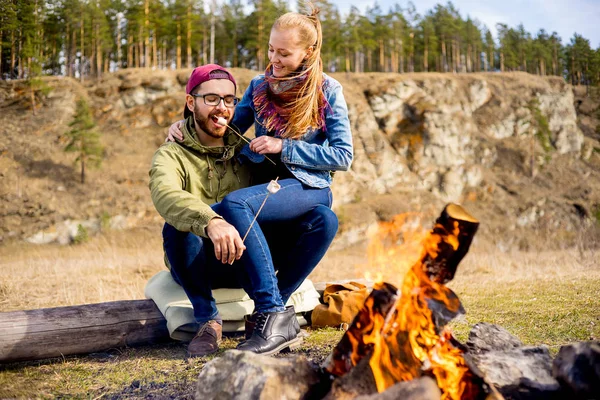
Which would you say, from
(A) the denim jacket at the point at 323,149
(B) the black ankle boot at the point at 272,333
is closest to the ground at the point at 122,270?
(B) the black ankle boot at the point at 272,333

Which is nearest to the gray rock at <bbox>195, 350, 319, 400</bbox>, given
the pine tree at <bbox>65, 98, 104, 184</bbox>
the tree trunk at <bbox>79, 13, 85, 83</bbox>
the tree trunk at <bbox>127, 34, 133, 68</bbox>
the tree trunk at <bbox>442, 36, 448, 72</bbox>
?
the pine tree at <bbox>65, 98, 104, 184</bbox>

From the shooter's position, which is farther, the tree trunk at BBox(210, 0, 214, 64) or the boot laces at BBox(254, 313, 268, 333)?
the tree trunk at BBox(210, 0, 214, 64)

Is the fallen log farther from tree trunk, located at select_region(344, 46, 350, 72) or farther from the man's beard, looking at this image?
tree trunk, located at select_region(344, 46, 350, 72)

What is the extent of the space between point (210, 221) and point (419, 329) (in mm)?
1449

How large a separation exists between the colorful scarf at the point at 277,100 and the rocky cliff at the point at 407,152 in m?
22.2

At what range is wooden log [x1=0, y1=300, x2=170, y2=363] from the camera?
11.1ft

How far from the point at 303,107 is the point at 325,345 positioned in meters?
1.81

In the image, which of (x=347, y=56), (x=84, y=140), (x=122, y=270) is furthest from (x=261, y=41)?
(x=122, y=270)

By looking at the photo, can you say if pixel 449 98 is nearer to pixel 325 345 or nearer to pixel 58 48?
pixel 58 48

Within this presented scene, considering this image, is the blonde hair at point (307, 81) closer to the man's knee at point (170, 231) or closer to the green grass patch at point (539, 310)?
the man's knee at point (170, 231)

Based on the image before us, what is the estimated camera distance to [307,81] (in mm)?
3592

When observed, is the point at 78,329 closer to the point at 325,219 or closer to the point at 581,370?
the point at 325,219

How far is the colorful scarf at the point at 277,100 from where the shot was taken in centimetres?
363

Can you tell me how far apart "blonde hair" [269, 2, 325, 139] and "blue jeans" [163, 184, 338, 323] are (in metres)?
0.53
